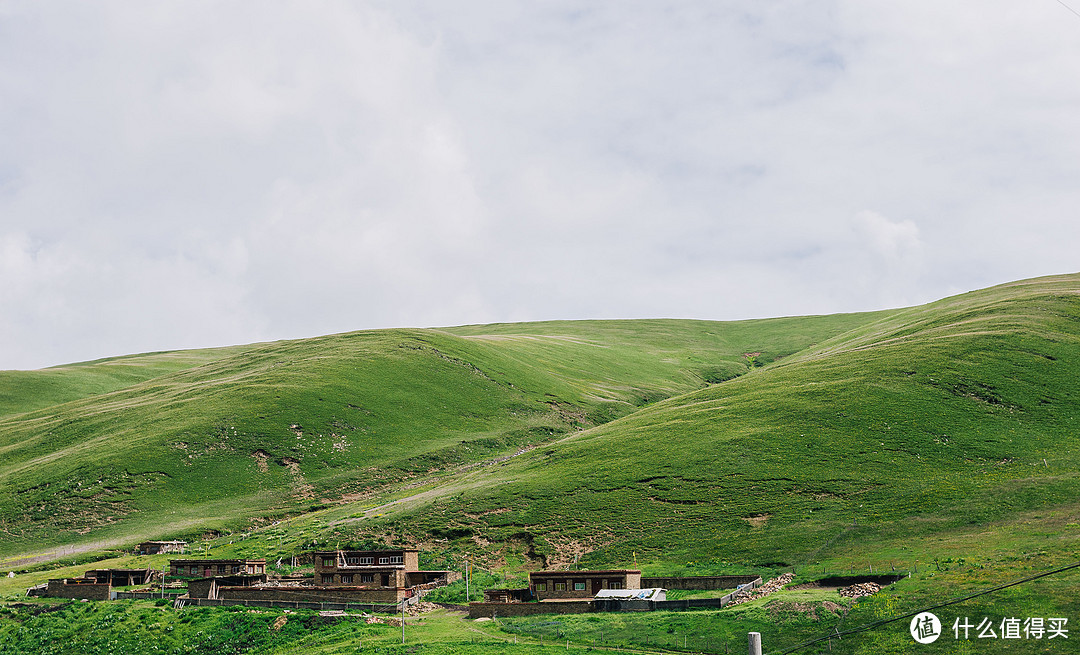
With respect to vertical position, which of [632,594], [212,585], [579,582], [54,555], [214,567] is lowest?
[632,594]

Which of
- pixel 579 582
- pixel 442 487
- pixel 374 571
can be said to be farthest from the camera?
pixel 442 487

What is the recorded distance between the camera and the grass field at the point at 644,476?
5950cm

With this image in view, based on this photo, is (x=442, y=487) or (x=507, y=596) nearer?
(x=507, y=596)

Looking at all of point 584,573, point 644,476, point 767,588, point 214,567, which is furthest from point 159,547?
point 767,588

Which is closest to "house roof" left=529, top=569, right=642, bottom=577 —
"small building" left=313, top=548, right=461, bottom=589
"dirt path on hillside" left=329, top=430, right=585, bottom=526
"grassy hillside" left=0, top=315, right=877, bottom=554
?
"small building" left=313, top=548, right=461, bottom=589

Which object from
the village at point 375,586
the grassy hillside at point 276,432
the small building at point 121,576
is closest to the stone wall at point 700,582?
the village at point 375,586

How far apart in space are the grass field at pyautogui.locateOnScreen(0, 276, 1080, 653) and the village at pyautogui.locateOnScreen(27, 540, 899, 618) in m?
3.28

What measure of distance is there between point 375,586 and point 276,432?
5939 centimetres

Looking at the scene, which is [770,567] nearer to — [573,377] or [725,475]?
[725,475]

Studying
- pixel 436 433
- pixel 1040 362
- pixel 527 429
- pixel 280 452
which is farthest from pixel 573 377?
pixel 1040 362

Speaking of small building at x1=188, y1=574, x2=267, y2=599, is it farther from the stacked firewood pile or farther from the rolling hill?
the stacked firewood pile

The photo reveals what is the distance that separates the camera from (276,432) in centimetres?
12775

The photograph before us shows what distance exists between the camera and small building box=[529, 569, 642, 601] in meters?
65.9

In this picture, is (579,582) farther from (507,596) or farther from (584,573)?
(507,596)
